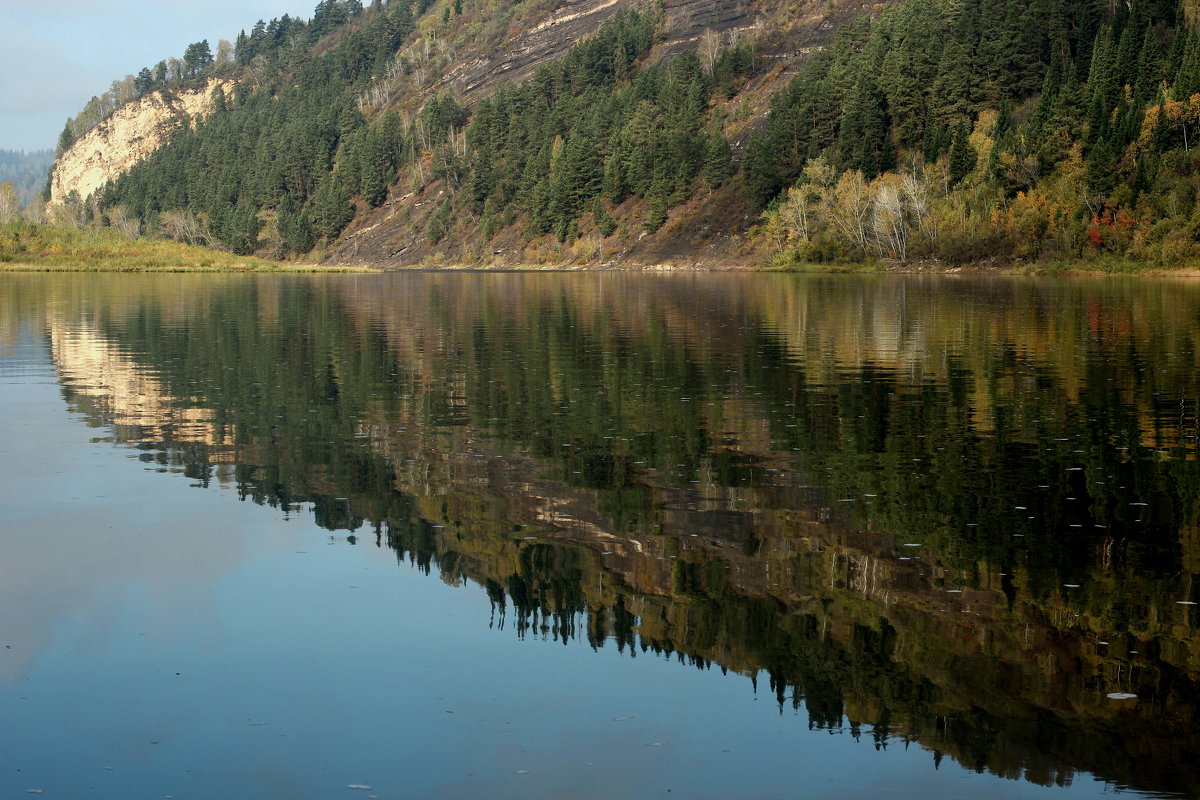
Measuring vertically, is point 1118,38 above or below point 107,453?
above

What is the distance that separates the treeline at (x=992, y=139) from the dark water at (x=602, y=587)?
3522 inches

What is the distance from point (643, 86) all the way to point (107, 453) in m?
187

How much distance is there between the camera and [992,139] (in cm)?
12862

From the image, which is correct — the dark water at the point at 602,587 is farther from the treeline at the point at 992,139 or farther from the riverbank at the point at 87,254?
the riverbank at the point at 87,254

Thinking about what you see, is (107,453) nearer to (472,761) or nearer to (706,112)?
(472,761)

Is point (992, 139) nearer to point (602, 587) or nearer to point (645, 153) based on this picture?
point (645, 153)

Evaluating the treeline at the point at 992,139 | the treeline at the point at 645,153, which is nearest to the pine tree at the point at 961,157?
the treeline at the point at 992,139

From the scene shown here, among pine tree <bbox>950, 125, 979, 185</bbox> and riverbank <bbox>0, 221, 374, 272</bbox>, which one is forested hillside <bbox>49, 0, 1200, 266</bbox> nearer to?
pine tree <bbox>950, 125, 979, 185</bbox>

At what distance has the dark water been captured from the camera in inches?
345

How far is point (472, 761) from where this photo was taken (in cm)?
864

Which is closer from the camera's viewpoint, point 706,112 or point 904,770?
point 904,770

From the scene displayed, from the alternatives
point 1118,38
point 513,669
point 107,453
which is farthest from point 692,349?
point 1118,38

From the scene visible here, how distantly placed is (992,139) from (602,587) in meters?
128

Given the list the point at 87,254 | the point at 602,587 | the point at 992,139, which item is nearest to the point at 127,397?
the point at 602,587
